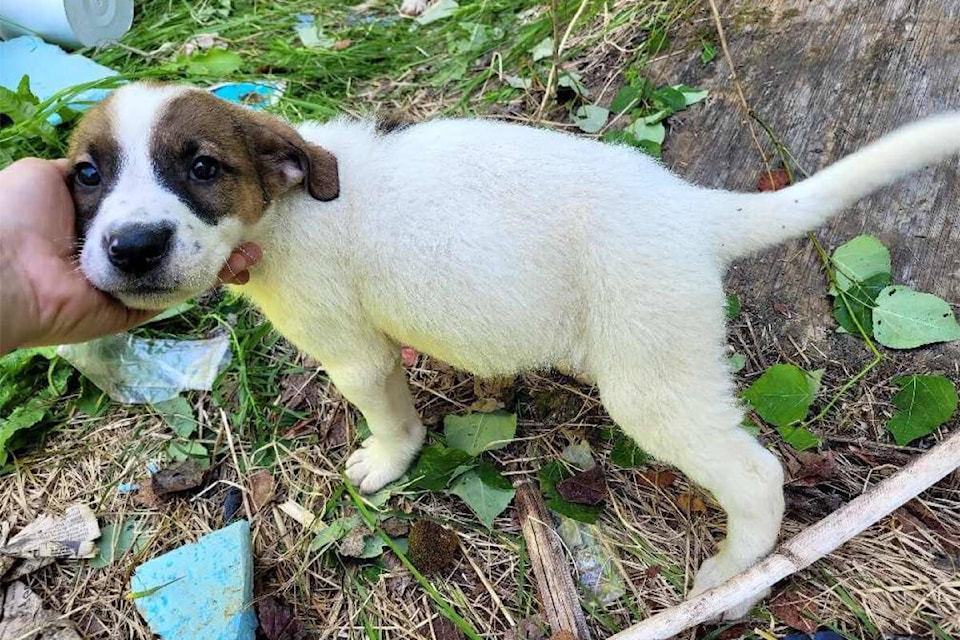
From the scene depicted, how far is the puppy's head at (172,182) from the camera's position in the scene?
2514 millimetres

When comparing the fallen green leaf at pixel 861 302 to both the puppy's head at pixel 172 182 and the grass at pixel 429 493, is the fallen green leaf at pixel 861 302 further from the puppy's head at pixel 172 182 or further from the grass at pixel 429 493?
the puppy's head at pixel 172 182

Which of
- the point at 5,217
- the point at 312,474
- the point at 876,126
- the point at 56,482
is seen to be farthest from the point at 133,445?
the point at 876,126

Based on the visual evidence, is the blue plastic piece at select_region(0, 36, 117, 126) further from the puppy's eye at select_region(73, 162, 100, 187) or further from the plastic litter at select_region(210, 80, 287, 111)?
the puppy's eye at select_region(73, 162, 100, 187)

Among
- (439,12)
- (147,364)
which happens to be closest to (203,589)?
(147,364)

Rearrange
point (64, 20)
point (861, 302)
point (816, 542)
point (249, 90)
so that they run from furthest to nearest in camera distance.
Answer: point (64, 20), point (249, 90), point (861, 302), point (816, 542)

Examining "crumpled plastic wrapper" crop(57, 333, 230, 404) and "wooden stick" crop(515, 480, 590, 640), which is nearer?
"wooden stick" crop(515, 480, 590, 640)

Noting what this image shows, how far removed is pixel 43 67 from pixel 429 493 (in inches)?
186

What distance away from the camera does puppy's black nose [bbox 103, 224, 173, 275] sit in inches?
96.6

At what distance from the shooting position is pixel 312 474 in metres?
3.92

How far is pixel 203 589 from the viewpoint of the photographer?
340cm

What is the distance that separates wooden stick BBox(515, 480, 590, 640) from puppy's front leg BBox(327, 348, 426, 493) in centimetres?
65

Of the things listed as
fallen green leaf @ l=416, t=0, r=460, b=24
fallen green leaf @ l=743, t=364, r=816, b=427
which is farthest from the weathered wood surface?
fallen green leaf @ l=416, t=0, r=460, b=24

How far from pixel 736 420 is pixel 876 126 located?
91.9 inches

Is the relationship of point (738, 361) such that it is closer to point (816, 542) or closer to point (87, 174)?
point (816, 542)
